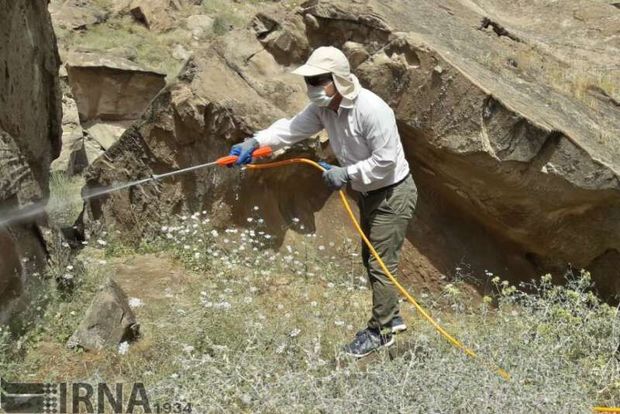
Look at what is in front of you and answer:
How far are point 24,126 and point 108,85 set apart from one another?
32.1ft

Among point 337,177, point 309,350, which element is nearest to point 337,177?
point 337,177

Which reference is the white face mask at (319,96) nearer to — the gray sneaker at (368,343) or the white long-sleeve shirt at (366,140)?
the white long-sleeve shirt at (366,140)

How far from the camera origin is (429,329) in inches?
206

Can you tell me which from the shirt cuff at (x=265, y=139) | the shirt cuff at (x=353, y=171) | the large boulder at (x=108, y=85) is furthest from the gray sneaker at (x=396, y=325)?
the large boulder at (x=108, y=85)

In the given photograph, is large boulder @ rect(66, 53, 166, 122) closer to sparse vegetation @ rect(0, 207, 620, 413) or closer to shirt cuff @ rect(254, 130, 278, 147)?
sparse vegetation @ rect(0, 207, 620, 413)

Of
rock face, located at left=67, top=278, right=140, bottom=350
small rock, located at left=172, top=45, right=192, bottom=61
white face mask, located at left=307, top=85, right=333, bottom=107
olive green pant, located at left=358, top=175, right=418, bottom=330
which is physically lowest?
small rock, located at left=172, top=45, right=192, bottom=61

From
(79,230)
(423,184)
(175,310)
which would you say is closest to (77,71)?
(79,230)

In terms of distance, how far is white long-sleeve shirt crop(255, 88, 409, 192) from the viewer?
15.3 ft

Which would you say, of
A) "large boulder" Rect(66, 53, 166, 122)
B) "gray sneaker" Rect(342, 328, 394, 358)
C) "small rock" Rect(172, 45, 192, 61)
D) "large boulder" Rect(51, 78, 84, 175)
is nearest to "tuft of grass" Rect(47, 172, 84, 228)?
"large boulder" Rect(51, 78, 84, 175)

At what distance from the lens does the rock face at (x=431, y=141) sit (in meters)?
6.43

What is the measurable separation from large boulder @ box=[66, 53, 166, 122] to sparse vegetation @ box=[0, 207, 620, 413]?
8911 millimetres

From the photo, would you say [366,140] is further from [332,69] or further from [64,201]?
[64,201]

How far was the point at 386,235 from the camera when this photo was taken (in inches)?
193

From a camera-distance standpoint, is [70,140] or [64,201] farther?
[70,140]
